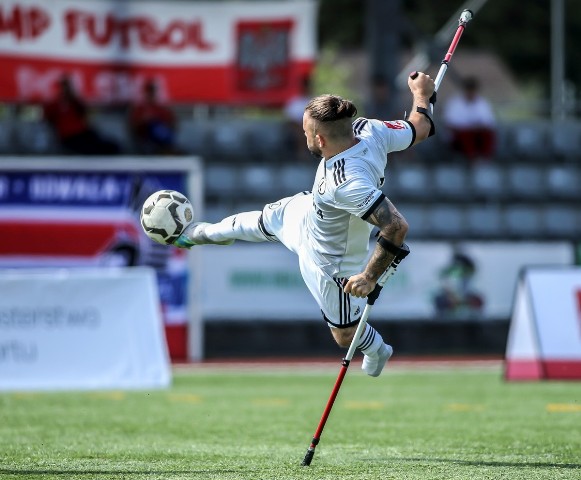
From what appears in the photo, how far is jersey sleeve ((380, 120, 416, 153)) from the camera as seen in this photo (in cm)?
826

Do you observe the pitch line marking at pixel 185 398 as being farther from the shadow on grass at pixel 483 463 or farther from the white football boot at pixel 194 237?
the shadow on grass at pixel 483 463

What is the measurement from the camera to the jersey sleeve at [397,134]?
8.26 metres

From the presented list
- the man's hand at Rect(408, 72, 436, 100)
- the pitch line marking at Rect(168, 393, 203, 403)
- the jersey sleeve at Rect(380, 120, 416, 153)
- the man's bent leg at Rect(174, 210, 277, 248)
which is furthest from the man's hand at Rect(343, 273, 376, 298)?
the pitch line marking at Rect(168, 393, 203, 403)

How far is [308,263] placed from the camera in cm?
873

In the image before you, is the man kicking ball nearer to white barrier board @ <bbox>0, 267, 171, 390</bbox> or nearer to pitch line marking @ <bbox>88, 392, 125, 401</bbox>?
pitch line marking @ <bbox>88, 392, 125, 401</bbox>

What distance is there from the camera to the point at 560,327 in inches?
598

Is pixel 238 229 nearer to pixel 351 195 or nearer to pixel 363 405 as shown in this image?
pixel 351 195

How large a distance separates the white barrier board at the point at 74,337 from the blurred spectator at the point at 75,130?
20.4 feet

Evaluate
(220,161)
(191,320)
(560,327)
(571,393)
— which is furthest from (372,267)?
(220,161)

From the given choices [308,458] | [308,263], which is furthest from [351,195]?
[308,458]

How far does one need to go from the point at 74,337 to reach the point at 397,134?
6.81m

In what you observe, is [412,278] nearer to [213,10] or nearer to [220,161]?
[220,161]

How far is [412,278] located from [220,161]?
459cm

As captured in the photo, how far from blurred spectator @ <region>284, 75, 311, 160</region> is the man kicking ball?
12545 mm
